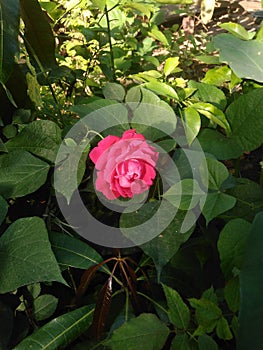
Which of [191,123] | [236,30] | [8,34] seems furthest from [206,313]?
[236,30]

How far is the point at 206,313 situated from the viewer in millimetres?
923

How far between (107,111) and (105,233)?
10.1 inches

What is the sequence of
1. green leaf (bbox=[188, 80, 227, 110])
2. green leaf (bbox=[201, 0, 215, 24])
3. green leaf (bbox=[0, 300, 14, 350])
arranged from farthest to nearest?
green leaf (bbox=[201, 0, 215, 24]), green leaf (bbox=[188, 80, 227, 110]), green leaf (bbox=[0, 300, 14, 350])

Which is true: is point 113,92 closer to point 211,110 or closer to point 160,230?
point 211,110

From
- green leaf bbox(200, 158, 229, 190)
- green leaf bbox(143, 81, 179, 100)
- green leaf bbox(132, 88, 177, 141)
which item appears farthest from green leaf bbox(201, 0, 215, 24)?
green leaf bbox(200, 158, 229, 190)

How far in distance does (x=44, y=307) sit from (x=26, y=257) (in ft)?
0.80

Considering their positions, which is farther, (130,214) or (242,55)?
(242,55)

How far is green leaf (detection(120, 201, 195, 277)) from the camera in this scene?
96 cm

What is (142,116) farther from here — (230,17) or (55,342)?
(230,17)

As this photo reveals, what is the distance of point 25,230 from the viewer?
0.95 meters

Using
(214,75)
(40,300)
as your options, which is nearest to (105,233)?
(40,300)

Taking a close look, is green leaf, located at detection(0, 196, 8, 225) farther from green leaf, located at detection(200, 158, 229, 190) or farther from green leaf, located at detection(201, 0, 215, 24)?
green leaf, located at detection(201, 0, 215, 24)

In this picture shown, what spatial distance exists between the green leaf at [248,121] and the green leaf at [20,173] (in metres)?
0.41

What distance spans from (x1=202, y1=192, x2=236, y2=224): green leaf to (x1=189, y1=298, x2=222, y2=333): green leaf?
6.0 inches
